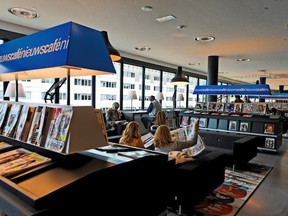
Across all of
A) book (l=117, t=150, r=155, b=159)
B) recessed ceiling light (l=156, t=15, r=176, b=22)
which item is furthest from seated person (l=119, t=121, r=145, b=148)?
recessed ceiling light (l=156, t=15, r=176, b=22)

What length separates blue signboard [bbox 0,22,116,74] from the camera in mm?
1467

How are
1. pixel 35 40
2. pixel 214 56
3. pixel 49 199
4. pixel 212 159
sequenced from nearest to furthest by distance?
pixel 49 199 < pixel 35 40 < pixel 212 159 < pixel 214 56

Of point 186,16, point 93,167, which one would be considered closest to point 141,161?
point 93,167

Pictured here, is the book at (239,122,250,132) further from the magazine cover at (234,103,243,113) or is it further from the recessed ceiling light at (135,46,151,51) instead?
the recessed ceiling light at (135,46,151,51)

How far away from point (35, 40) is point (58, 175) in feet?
3.44

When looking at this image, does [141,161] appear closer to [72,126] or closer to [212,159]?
[72,126]

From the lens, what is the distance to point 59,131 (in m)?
1.54

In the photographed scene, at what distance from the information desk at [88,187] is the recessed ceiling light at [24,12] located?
12.6ft

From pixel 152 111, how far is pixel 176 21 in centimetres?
395

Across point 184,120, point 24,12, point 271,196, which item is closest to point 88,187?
point 271,196

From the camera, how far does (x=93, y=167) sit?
1.47 meters

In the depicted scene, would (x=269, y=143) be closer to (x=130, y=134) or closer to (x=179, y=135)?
(x=179, y=135)

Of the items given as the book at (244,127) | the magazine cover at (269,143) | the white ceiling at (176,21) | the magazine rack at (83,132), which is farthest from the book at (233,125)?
the magazine rack at (83,132)

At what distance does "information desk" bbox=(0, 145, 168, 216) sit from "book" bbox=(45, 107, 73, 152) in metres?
0.14
